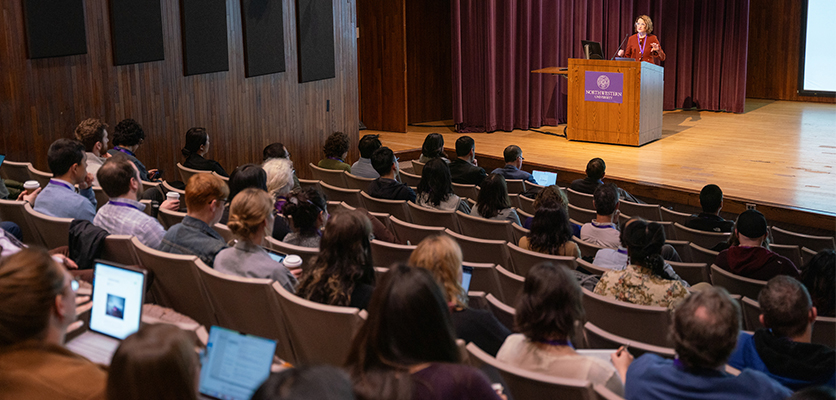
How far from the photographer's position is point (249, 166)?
14.3ft

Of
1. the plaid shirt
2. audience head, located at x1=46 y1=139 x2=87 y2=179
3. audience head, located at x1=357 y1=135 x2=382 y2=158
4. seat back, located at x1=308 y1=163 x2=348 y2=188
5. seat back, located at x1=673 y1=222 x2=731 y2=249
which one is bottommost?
seat back, located at x1=673 y1=222 x2=731 y2=249

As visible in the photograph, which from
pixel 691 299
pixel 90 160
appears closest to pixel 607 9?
pixel 90 160

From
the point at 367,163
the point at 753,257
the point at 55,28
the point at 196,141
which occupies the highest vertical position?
the point at 55,28

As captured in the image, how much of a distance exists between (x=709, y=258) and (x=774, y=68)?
1213 cm

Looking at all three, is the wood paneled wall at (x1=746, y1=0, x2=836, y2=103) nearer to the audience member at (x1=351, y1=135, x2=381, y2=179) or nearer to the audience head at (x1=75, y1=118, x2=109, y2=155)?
the audience member at (x1=351, y1=135, x2=381, y2=179)

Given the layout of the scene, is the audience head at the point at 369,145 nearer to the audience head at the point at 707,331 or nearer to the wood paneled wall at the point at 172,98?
the wood paneled wall at the point at 172,98

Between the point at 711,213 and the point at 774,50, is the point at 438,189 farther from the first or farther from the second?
the point at 774,50

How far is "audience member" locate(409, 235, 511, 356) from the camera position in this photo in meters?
2.61

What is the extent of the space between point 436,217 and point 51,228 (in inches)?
91.9

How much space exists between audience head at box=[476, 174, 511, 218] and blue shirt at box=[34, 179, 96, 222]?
244 centimetres

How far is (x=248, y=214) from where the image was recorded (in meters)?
3.16

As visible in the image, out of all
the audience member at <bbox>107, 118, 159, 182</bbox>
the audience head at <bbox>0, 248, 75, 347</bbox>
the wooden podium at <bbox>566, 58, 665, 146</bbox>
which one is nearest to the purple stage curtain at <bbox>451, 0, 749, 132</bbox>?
the wooden podium at <bbox>566, 58, 665, 146</bbox>

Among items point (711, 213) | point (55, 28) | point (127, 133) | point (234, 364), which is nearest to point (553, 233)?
point (711, 213)

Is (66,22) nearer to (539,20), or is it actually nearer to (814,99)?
(539,20)
